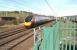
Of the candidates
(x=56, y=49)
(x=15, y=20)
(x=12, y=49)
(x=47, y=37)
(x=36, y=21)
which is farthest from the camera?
(x=15, y=20)

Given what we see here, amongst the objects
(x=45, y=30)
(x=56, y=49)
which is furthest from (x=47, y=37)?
(x=56, y=49)

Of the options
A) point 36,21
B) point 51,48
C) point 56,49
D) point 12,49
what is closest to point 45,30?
point 51,48

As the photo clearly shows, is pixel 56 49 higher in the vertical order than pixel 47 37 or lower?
lower

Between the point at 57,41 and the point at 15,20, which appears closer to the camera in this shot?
the point at 57,41

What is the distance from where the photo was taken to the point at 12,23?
150 ft

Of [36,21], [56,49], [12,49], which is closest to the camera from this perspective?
[56,49]

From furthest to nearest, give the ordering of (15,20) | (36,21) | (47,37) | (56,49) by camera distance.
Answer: (15,20)
(36,21)
(56,49)
(47,37)

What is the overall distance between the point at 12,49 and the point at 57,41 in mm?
5593

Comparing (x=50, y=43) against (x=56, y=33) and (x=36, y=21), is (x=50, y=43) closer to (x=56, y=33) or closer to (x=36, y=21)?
(x=56, y=33)

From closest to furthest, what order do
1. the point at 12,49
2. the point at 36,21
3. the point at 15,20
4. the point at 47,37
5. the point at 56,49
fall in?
the point at 47,37 < the point at 56,49 < the point at 12,49 < the point at 36,21 < the point at 15,20

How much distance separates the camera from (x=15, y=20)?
45.6m

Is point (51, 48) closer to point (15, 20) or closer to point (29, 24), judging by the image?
point (29, 24)

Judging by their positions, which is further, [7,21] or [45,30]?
[7,21]

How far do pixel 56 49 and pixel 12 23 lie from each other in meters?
39.2
